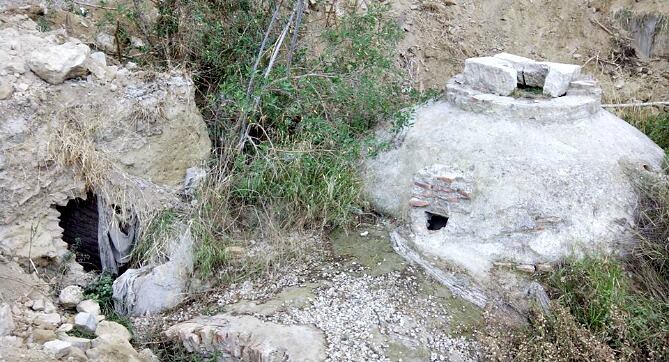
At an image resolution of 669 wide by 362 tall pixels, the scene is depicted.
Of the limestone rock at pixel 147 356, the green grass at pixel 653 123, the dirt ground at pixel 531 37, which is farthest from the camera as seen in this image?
the dirt ground at pixel 531 37

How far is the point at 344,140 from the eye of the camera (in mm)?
5531

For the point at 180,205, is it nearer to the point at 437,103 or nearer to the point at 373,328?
the point at 373,328

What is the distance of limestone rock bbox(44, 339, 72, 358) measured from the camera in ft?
12.5

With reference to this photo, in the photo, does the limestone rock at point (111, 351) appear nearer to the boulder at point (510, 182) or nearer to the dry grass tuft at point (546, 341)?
the boulder at point (510, 182)

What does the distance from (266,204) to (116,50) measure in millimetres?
2067

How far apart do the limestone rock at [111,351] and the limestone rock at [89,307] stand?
40cm

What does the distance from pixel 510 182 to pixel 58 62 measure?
3617 millimetres

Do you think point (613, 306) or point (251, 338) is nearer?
point (251, 338)

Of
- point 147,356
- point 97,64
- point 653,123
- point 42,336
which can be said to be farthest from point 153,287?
point 653,123

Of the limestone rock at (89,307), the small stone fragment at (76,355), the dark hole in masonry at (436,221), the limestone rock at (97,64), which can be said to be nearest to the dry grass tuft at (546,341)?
the dark hole in masonry at (436,221)

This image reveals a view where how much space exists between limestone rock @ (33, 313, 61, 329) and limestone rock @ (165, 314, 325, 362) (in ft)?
2.34

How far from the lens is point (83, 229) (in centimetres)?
511

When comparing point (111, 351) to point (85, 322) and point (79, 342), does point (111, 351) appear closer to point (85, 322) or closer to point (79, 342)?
point (79, 342)

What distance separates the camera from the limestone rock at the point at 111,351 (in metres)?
3.93
